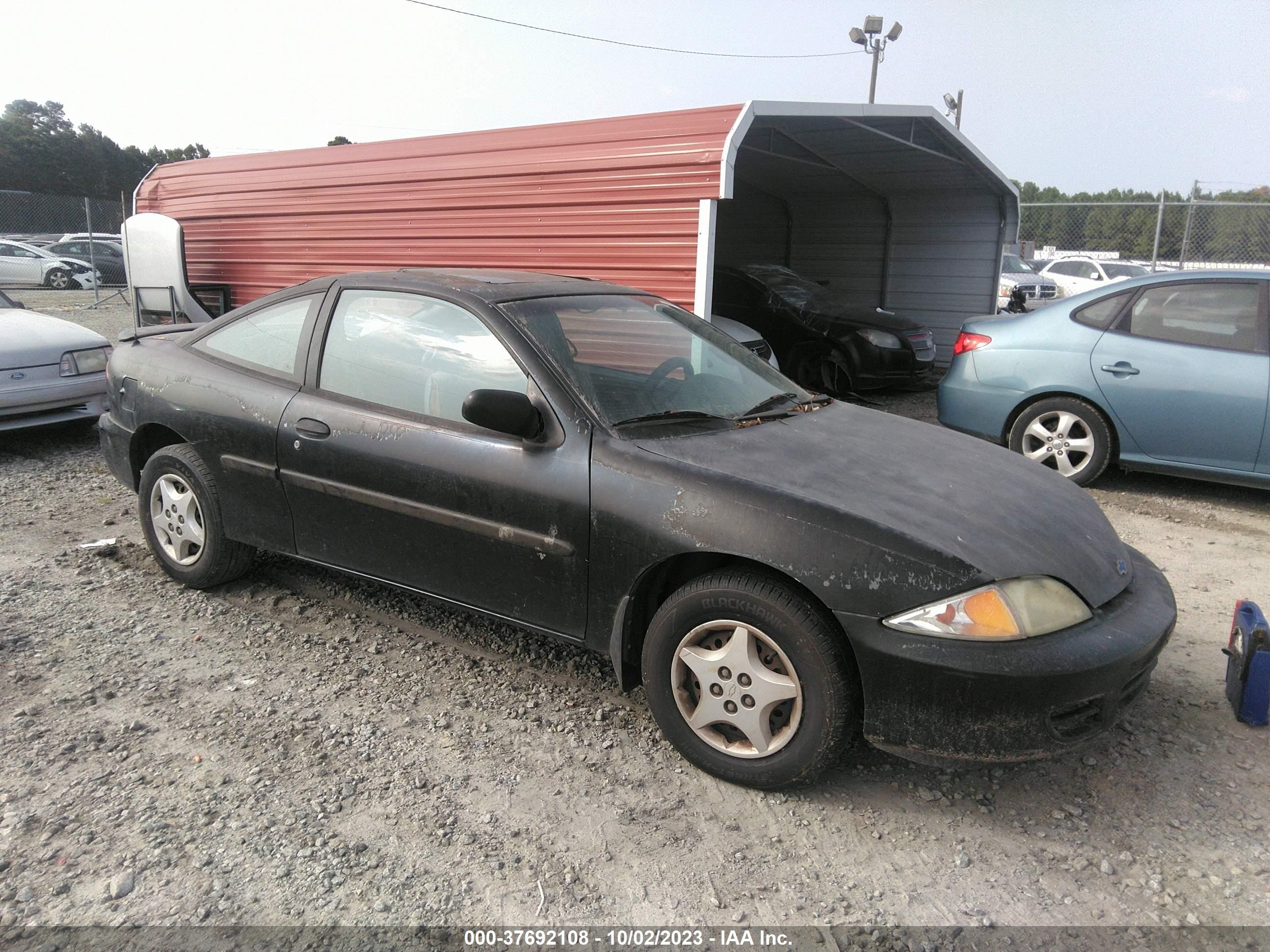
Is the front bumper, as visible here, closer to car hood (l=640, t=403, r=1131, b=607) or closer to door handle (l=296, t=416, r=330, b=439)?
car hood (l=640, t=403, r=1131, b=607)

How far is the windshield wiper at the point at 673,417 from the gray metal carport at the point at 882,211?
6.29 meters

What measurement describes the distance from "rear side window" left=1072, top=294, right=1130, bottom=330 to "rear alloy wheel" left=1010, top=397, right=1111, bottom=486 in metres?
0.52

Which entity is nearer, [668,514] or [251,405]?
[668,514]

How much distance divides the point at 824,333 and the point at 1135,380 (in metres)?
4.56

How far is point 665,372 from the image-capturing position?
11.3 feet

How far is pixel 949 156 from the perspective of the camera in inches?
411

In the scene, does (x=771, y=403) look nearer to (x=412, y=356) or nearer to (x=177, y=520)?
(x=412, y=356)

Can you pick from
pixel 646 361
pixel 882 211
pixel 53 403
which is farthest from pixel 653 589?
pixel 882 211

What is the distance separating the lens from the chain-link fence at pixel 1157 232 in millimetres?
15578

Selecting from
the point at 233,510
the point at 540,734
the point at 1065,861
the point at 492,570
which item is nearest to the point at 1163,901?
the point at 1065,861

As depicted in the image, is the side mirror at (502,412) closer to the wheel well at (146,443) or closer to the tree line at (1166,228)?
the wheel well at (146,443)

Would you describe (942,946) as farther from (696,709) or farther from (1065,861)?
(696,709)

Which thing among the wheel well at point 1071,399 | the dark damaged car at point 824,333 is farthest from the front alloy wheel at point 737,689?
the dark damaged car at point 824,333

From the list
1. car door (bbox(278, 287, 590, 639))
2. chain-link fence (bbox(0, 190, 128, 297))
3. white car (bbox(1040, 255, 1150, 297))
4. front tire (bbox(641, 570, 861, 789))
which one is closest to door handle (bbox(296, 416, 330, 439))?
car door (bbox(278, 287, 590, 639))
